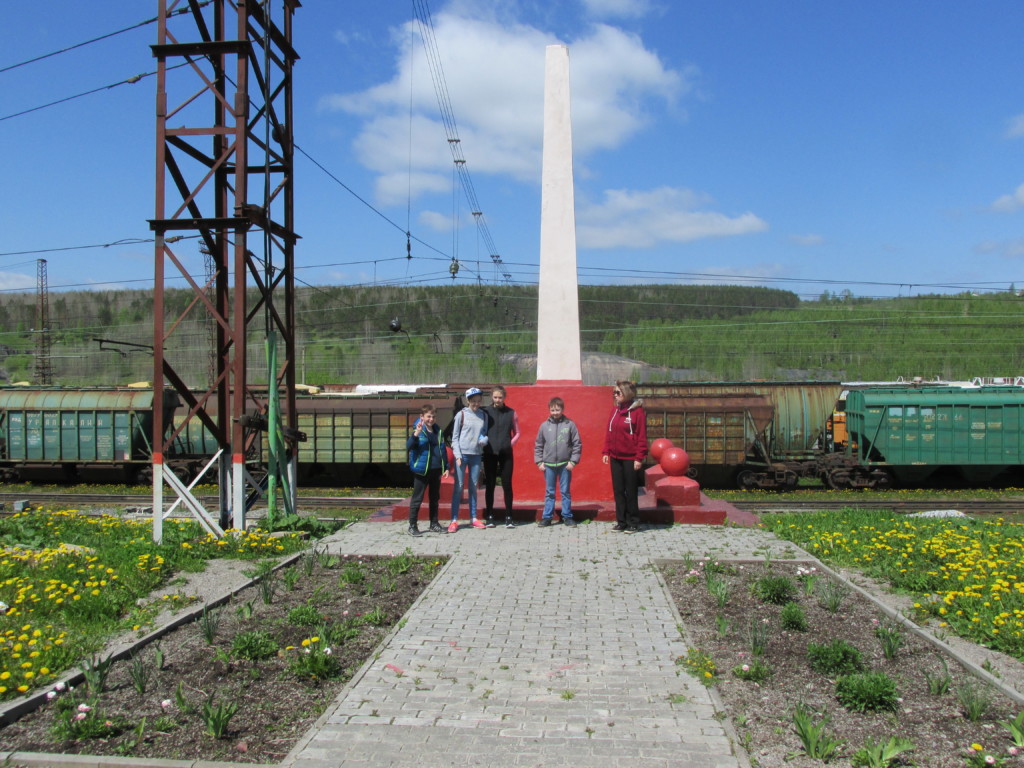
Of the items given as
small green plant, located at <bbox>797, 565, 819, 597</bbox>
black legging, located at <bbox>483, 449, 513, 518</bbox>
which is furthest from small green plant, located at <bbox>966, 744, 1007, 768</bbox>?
black legging, located at <bbox>483, 449, 513, 518</bbox>

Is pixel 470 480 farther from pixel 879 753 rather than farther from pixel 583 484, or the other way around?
pixel 879 753

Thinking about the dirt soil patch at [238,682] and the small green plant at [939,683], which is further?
the small green plant at [939,683]

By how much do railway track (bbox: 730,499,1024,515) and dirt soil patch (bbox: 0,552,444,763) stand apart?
10.3 metres

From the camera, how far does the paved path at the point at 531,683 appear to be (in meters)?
3.75

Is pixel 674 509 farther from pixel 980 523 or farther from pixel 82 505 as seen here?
pixel 82 505

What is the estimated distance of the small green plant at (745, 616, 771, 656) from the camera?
16.7 ft

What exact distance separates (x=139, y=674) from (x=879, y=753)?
387 centimetres

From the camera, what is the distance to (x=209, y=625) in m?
5.43

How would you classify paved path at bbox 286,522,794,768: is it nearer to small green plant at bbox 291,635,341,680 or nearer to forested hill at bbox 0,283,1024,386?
small green plant at bbox 291,635,341,680

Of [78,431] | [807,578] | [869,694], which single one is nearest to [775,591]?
[807,578]

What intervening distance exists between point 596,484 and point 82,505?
36.2 ft

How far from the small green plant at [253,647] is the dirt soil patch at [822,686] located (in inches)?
103

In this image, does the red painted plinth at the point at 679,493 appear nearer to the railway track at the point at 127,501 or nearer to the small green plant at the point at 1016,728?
the small green plant at the point at 1016,728

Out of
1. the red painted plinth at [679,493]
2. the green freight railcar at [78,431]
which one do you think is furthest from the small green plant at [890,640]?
the green freight railcar at [78,431]
